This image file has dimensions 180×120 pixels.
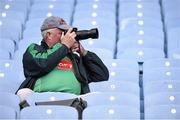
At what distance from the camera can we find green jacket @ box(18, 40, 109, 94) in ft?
14.7

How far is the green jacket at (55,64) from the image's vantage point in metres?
4.47

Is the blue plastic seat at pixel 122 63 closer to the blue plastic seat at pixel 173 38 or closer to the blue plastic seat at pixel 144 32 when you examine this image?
the blue plastic seat at pixel 173 38

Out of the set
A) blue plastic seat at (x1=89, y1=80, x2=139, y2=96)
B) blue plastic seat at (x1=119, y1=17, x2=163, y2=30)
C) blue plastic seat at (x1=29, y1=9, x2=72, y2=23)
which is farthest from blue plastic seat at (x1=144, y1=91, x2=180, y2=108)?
blue plastic seat at (x1=29, y1=9, x2=72, y2=23)

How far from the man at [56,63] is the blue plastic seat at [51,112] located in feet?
1.53

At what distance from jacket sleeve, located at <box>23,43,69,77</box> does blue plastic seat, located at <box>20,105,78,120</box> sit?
0.55 m

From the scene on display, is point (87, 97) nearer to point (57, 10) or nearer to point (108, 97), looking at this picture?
point (108, 97)

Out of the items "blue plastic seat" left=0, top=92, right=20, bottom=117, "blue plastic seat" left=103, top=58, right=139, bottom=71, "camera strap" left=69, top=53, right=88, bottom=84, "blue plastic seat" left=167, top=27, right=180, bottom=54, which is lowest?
Answer: "blue plastic seat" left=0, top=92, right=20, bottom=117

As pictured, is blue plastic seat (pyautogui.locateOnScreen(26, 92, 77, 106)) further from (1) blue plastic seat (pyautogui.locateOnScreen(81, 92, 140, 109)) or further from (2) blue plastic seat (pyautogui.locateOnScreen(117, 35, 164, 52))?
(2) blue plastic seat (pyautogui.locateOnScreen(117, 35, 164, 52))

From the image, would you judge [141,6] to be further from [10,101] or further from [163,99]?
[10,101]

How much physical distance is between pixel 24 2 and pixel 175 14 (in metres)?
1.77

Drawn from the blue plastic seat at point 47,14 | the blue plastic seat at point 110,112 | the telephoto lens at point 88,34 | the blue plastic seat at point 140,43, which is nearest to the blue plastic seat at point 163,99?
the blue plastic seat at point 110,112

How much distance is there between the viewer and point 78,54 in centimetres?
489

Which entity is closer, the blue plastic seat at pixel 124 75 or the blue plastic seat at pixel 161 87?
the blue plastic seat at pixel 161 87

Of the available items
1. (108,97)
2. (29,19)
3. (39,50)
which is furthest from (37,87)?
(29,19)
